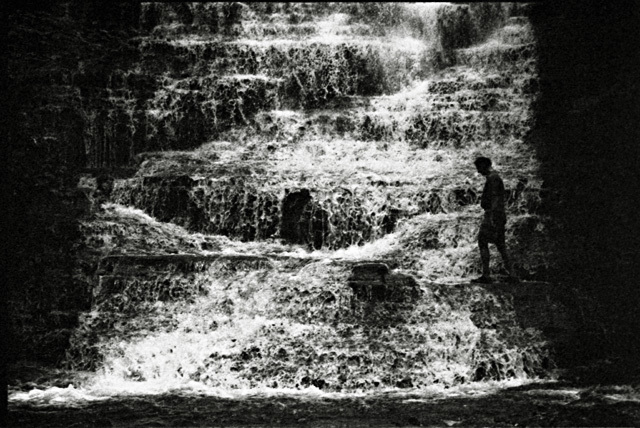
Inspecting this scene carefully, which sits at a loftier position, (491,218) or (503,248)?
(491,218)

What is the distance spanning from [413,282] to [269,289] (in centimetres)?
201

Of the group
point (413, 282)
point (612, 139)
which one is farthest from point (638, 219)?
point (413, 282)

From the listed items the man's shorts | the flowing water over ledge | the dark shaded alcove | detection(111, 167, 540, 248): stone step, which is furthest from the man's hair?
detection(111, 167, 540, 248): stone step

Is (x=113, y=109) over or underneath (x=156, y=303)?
over

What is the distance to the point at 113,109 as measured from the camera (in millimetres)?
17531

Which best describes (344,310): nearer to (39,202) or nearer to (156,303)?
(156,303)

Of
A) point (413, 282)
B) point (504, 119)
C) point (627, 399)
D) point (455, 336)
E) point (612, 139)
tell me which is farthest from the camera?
point (504, 119)

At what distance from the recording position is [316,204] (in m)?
14.8

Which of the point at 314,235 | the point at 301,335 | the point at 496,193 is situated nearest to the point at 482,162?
the point at 496,193

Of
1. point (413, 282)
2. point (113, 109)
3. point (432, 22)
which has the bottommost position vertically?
point (413, 282)

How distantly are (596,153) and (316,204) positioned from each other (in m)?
5.02

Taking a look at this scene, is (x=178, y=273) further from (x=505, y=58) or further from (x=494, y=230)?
(x=505, y=58)

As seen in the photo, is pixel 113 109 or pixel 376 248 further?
pixel 113 109

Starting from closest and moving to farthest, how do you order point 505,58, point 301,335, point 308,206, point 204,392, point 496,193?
point 204,392 → point 301,335 → point 496,193 → point 308,206 → point 505,58
